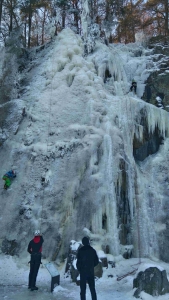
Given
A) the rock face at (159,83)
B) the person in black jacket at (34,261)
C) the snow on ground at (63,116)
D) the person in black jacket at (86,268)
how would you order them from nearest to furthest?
the person in black jacket at (86,268), the person in black jacket at (34,261), the snow on ground at (63,116), the rock face at (159,83)

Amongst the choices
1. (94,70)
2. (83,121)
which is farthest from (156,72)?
(83,121)

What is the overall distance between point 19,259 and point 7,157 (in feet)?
12.1

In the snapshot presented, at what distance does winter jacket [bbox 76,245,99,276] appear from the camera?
5.64 metres

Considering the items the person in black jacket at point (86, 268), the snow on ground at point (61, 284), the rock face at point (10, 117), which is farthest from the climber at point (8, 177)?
the person in black jacket at point (86, 268)

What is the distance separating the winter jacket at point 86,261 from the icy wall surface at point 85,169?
3.20 meters

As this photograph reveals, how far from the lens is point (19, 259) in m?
8.80

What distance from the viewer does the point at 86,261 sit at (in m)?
5.68

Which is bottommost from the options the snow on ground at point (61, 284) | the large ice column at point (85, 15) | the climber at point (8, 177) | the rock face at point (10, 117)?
the snow on ground at point (61, 284)

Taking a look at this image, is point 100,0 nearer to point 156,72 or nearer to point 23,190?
point 156,72

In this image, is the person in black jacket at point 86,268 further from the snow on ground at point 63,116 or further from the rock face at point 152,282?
the rock face at point 152,282

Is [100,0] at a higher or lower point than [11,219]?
higher

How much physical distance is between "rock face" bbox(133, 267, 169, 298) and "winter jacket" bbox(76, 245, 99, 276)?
1.34 m

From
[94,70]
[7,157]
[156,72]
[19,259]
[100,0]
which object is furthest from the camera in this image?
[100,0]

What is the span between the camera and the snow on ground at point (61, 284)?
6.45 metres
